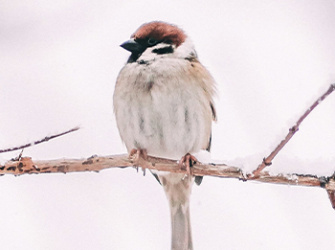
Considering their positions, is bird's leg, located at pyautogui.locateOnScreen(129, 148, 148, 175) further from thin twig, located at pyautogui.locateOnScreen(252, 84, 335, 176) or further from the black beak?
thin twig, located at pyautogui.locateOnScreen(252, 84, 335, 176)

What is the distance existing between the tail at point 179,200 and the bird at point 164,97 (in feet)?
0.21

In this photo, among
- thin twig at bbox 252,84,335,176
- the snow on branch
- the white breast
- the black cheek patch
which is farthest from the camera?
the black cheek patch

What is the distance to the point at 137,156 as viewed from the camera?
2.78 m

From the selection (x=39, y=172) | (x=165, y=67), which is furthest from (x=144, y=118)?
(x=39, y=172)

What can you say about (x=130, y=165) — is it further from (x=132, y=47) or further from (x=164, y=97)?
(x=132, y=47)

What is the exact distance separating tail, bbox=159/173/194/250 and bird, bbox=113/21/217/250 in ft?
0.21

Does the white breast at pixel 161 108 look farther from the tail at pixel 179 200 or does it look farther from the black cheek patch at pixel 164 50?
the tail at pixel 179 200

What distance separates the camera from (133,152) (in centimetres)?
296

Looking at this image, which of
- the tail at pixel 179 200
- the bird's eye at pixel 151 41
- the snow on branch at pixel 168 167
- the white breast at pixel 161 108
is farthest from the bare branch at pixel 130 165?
the bird's eye at pixel 151 41

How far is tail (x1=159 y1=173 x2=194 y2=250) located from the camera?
133 inches

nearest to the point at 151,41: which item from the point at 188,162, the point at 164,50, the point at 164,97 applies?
the point at 164,50

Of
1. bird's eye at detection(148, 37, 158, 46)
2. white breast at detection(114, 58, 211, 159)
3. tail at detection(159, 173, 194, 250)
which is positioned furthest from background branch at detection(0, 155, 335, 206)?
bird's eye at detection(148, 37, 158, 46)

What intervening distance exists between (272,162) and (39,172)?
115 cm

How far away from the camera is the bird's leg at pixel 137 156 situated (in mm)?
2669
